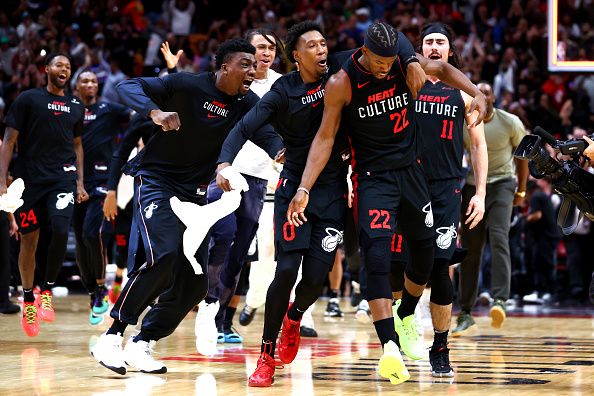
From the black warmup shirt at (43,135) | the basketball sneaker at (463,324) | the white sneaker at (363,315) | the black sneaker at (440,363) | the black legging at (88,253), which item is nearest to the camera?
the black sneaker at (440,363)

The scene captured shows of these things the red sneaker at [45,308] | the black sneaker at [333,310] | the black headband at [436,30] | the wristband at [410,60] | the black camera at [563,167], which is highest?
the black headband at [436,30]

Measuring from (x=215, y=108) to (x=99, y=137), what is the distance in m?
4.96

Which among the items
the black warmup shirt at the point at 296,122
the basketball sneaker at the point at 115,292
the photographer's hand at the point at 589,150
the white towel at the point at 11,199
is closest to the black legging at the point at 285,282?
the black warmup shirt at the point at 296,122

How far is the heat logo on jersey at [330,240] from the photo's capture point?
6031mm

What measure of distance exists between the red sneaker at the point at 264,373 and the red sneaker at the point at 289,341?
267 mm

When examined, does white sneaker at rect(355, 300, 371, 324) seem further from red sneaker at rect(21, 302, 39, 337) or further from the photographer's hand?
the photographer's hand

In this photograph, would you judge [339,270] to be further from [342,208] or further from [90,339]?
[342,208]

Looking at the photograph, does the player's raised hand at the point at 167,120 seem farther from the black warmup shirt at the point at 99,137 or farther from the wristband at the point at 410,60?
the black warmup shirt at the point at 99,137

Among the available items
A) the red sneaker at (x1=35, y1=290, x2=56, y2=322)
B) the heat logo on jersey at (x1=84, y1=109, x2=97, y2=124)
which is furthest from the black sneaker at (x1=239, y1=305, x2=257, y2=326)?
the heat logo on jersey at (x1=84, y1=109, x2=97, y2=124)

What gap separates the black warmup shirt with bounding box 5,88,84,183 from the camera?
950cm

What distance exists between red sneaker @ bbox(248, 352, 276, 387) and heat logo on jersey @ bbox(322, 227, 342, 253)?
700 millimetres

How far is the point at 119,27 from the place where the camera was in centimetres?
1995

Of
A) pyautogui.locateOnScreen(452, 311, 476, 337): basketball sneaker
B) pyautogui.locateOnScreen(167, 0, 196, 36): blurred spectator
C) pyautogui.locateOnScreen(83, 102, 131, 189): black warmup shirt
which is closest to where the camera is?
pyautogui.locateOnScreen(452, 311, 476, 337): basketball sneaker

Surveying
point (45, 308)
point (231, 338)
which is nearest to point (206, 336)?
point (231, 338)
